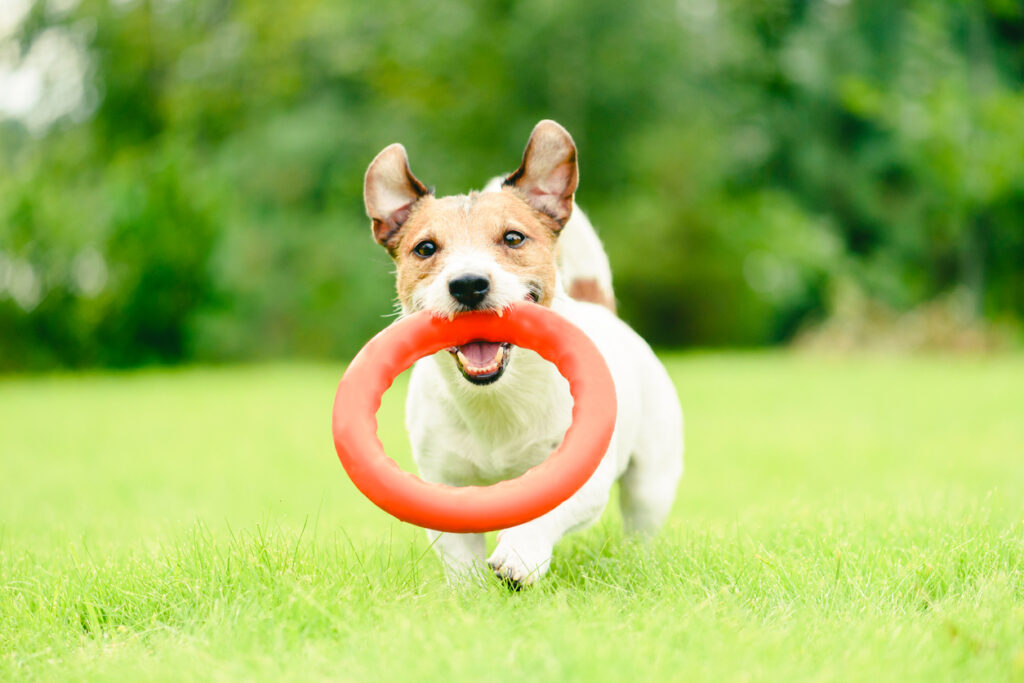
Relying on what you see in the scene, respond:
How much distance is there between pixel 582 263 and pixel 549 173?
105 centimetres

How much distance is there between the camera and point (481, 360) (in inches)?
152

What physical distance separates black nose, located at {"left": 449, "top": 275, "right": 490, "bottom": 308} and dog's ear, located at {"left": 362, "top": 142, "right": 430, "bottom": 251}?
855 mm

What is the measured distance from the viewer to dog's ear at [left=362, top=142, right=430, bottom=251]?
4410 millimetres

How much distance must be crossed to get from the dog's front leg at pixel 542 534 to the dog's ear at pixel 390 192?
4.95 ft

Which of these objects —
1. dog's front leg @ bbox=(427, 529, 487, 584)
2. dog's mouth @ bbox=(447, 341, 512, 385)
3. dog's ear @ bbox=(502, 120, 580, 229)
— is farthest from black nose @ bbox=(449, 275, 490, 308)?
dog's front leg @ bbox=(427, 529, 487, 584)

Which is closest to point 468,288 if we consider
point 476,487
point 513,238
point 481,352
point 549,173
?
point 481,352

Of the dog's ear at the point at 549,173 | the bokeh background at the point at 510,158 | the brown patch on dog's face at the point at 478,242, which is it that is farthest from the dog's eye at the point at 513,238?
the bokeh background at the point at 510,158

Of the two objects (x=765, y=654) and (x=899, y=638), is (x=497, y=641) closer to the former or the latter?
(x=765, y=654)

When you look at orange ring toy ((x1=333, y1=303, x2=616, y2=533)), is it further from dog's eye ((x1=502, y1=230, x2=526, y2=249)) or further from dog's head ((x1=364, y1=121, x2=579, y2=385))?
dog's eye ((x1=502, y1=230, x2=526, y2=249))

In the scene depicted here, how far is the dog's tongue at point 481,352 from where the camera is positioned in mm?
3863

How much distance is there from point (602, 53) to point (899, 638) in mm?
21557

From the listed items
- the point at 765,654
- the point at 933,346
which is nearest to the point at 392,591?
the point at 765,654

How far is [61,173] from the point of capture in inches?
1041

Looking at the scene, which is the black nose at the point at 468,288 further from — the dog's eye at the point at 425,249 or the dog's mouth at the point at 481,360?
the dog's eye at the point at 425,249
